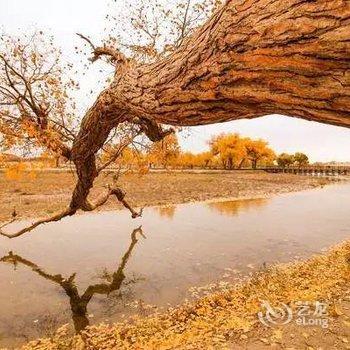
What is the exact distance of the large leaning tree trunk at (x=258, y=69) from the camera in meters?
2.38

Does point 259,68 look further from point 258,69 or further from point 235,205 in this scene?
point 235,205

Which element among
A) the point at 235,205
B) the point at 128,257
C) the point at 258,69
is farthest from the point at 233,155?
the point at 258,69

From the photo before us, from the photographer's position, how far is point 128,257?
46.9ft

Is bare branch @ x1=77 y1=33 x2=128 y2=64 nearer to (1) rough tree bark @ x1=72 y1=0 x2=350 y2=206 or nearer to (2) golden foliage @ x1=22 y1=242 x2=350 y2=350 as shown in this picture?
(1) rough tree bark @ x1=72 y1=0 x2=350 y2=206

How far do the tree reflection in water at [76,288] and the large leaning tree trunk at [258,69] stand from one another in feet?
21.7

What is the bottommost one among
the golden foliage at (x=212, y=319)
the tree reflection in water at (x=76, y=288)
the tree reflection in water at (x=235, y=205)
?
the tree reflection in water at (x=76, y=288)

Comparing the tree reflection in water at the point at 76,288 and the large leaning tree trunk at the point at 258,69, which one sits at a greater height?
the large leaning tree trunk at the point at 258,69

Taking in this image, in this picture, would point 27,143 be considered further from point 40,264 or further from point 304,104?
point 304,104

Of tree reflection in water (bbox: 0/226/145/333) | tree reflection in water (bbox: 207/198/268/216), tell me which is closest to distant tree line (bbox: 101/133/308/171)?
tree reflection in water (bbox: 207/198/268/216)

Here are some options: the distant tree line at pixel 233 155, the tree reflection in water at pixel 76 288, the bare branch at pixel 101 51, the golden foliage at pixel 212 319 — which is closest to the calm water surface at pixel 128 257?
the tree reflection in water at pixel 76 288

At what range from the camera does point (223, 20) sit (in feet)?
9.69

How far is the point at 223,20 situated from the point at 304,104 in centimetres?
90

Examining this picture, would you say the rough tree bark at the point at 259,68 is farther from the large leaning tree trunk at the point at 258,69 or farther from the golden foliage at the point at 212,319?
the golden foliage at the point at 212,319

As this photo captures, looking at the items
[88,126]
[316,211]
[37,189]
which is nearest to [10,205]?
[37,189]
